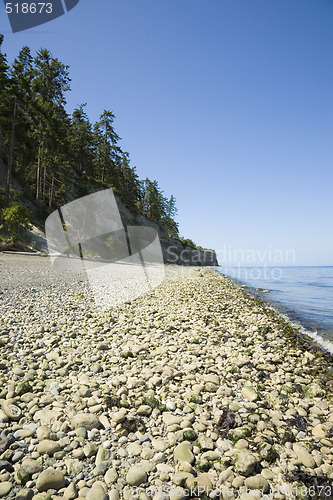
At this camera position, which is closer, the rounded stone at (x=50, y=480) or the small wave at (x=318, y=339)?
the rounded stone at (x=50, y=480)

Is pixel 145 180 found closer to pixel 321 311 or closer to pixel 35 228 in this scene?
pixel 35 228

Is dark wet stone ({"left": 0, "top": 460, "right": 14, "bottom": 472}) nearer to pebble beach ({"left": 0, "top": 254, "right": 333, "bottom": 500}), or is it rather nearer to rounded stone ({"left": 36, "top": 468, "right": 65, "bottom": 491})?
pebble beach ({"left": 0, "top": 254, "right": 333, "bottom": 500})

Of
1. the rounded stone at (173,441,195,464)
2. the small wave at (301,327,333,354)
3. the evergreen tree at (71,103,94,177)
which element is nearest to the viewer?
the rounded stone at (173,441,195,464)

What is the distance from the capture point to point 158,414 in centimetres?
365

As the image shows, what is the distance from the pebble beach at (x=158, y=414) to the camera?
102 inches

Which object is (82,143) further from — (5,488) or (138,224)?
(5,488)

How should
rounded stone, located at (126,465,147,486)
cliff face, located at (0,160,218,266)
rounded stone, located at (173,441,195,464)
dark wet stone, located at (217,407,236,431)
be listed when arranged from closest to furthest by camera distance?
rounded stone, located at (126,465,147,486)
rounded stone, located at (173,441,195,464)
dark wet stone, located at (217,407,236,431)
cliff face, located at (0,160,218,266)

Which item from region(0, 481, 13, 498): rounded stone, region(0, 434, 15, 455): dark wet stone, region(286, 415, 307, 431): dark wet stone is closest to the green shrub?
region(0, 434, 15, 455): dark wet stone

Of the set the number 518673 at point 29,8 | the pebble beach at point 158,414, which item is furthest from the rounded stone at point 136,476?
the number 518673 at point 29,8

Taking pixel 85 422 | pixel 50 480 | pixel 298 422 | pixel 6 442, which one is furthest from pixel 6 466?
pixel 298 422

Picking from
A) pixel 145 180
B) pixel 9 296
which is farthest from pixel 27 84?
pixel 145 180

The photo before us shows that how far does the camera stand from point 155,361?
17.4ft

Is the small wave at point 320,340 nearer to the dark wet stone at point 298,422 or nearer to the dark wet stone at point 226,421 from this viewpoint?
the dark wet stone at point 298,422

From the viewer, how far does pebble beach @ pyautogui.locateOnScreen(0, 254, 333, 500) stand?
2590mm
